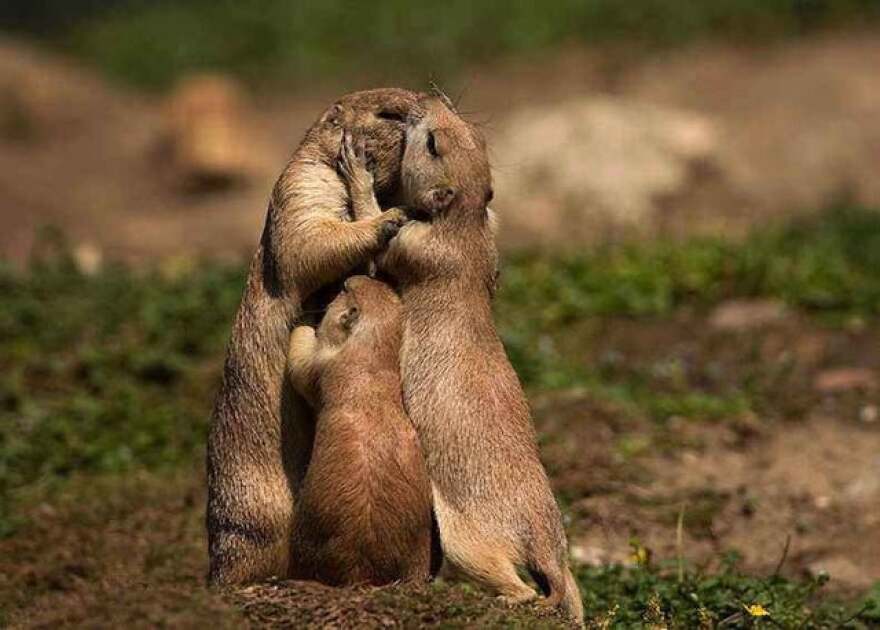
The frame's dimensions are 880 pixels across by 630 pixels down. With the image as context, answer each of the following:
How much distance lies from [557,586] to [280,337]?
115 centimetres

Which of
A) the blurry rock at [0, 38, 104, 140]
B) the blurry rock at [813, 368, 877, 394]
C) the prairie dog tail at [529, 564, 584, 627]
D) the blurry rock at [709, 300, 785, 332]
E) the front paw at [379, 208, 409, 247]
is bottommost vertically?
the prairie dog tail at [529, 564, 584, 627]

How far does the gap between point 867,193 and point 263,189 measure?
5189 mm

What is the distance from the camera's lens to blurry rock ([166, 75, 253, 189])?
13672mm

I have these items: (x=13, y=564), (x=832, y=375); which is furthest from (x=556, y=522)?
(x=832, y=375)

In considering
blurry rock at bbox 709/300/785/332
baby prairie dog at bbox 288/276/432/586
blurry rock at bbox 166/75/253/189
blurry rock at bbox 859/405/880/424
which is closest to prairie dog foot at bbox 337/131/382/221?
baby prairie dog at bbox 288/276/432/586

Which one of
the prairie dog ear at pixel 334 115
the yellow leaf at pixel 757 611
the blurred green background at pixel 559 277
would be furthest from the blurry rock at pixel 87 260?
the yellow leaf at pixel 757 611

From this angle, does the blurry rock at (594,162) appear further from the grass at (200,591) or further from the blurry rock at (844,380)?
the grass at (200,591)

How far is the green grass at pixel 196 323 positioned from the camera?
776cm

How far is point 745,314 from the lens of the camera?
911 cm

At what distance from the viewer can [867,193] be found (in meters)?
12.0

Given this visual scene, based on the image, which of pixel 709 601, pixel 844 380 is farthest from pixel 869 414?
pixel 709 601

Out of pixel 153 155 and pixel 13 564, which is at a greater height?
pixel 153 155

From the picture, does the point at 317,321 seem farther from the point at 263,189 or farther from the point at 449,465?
the point at 263,189

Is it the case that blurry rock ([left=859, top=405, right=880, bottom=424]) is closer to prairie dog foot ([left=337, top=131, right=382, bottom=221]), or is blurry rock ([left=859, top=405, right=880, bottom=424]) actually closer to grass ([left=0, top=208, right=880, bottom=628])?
grass ([left=0, top=208, right=880, bottom=628])
